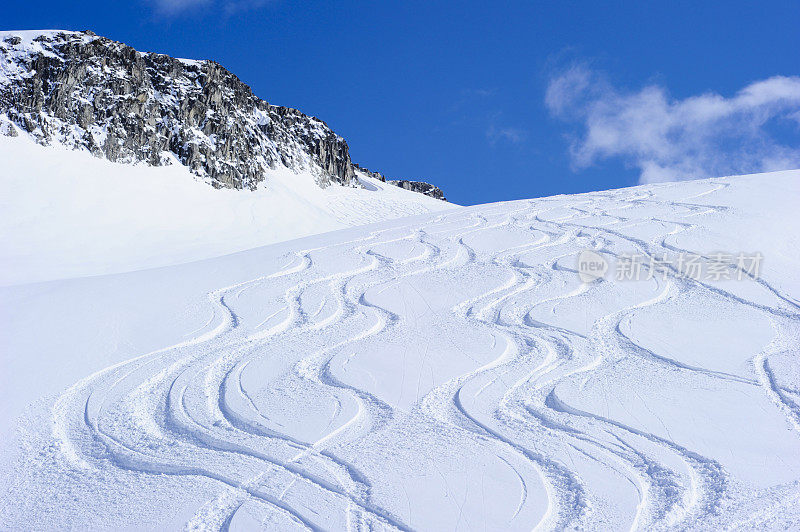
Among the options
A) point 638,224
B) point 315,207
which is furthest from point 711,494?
point 315,207

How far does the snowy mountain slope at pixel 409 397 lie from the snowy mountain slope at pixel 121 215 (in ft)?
28.2

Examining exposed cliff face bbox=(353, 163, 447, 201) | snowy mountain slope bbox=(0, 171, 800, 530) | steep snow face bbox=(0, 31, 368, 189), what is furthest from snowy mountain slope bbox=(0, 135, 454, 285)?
exposed cliff face bbox=(353, 163, 447, 201)

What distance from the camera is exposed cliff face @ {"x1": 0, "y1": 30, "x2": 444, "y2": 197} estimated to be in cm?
3009

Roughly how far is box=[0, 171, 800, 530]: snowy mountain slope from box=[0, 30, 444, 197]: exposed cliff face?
1000 inches

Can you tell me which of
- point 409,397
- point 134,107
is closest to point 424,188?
point 134,107

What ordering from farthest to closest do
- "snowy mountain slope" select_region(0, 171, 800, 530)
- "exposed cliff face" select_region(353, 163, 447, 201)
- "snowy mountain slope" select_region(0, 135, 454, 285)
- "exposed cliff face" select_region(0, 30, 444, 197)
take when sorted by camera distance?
"exposed cliff face" select_region(353, 163, 447, 201) < "exposed cliff face" select_region(0, 30, 444, 197) < "snowy mountain slope" select_region(0, 135, 454, 285) < "snowy mountain slope" select_region(0, 171, 800, 530)

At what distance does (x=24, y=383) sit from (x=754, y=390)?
6318mm

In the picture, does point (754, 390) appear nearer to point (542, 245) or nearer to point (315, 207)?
point (542, 245)

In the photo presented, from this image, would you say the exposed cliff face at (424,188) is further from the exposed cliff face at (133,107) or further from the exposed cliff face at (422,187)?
the exposed cliff face at (133,107)

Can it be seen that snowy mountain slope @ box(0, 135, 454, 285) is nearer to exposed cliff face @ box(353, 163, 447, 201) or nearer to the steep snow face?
the steep snow face

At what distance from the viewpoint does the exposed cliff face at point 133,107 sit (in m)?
30.1

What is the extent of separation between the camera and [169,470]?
3.86m

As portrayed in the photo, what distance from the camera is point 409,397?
15.7 feet

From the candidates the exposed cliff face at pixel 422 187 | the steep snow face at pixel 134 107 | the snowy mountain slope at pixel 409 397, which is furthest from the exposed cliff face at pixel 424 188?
the snowy mountain slope at pixel 409 397
